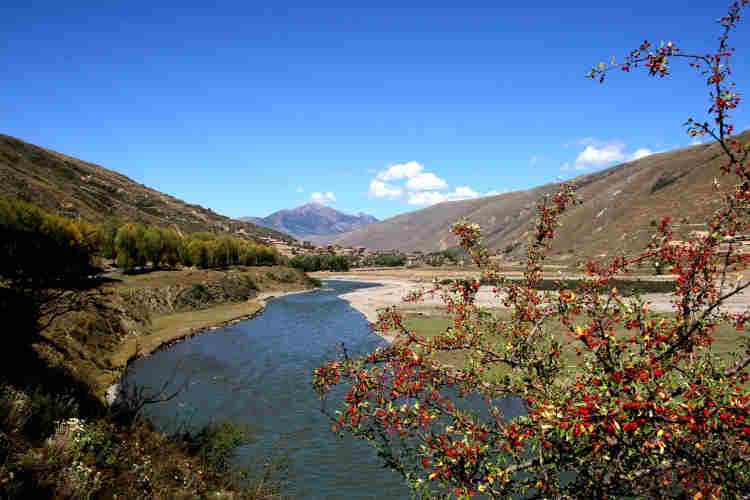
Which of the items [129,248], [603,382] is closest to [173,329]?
[129,248]

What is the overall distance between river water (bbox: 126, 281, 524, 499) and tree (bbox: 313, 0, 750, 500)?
12538 mm

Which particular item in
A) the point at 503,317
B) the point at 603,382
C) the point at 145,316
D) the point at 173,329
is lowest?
the point at 173,329

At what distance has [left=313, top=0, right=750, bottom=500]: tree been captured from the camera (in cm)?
432

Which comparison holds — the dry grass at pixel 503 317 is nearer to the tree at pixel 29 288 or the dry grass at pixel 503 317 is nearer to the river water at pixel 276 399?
the river water at pixel 276 399

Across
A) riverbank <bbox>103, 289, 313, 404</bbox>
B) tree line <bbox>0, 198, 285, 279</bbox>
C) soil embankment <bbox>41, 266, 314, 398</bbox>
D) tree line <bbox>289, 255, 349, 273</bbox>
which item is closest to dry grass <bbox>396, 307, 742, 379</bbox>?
riverbank <bbox>103, 289, 313, 404</bbox>

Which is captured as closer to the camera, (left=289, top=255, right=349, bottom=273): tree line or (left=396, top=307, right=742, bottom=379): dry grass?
(left=396, top=307, right=742, bottom=379): dry grass

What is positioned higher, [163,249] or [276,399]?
[163,249]

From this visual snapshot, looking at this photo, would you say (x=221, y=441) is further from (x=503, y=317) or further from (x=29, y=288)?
(x=503, y=317)

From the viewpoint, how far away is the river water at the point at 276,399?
57.1 feet

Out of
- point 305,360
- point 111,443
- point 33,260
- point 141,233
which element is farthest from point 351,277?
point 111,443

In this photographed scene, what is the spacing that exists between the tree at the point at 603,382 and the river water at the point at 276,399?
12.5m

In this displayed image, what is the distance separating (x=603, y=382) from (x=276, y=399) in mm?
25675

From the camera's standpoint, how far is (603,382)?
4.50 metres

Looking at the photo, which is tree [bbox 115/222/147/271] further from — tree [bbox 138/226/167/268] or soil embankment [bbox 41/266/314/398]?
soil embankment [bbox 41/266/314/398]
